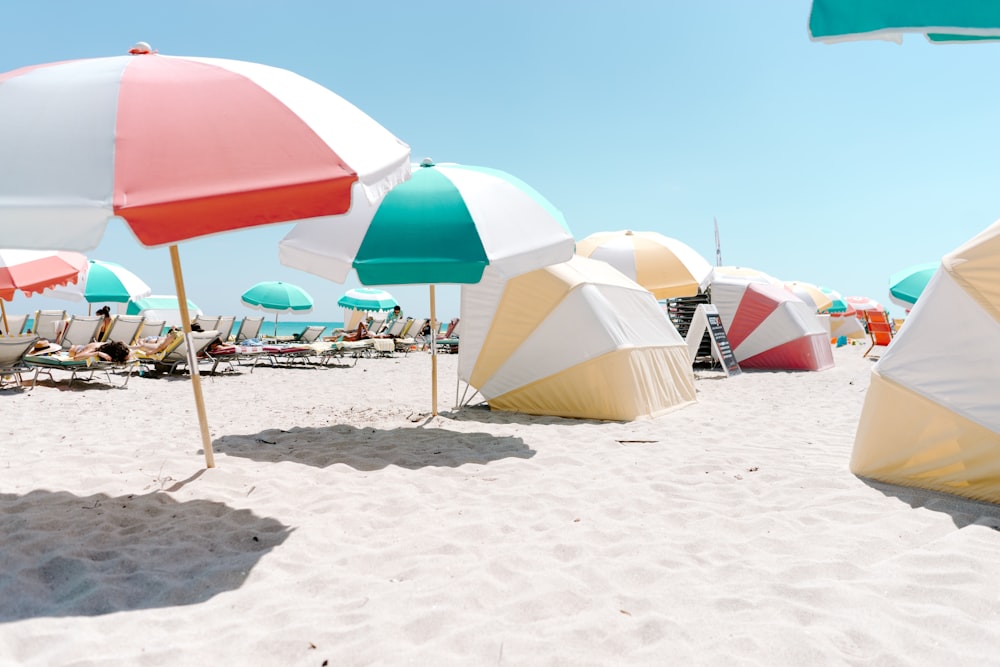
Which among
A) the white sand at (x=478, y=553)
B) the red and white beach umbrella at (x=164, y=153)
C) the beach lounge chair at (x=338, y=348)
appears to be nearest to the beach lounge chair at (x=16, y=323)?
the beach lounge chair at (x=338, y=348)

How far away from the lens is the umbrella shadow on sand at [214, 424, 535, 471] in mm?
4656

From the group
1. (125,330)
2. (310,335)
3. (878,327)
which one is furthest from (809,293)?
(125,330)

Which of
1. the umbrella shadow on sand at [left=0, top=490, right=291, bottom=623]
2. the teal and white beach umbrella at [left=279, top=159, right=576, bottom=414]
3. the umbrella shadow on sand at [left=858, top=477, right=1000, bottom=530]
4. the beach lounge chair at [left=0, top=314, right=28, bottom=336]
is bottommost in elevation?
the umbrella shadow on sand at [left=0, top=490, right=291, bottom=623]

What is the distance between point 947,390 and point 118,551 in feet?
15.2

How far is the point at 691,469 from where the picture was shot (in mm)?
4352

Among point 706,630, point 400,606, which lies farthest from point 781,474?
point 400,606

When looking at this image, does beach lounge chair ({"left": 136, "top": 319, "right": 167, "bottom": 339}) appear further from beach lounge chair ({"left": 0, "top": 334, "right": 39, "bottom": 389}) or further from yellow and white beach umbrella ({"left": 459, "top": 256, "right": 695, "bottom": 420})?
yellow and white beach umbrella ({"left": 459, "top": 256, "right": 695, "bottom": 420})

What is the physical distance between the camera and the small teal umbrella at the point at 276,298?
60.2 ft

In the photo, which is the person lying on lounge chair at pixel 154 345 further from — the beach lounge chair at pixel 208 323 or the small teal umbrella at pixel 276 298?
the small teal umbrella at pixel 276 298

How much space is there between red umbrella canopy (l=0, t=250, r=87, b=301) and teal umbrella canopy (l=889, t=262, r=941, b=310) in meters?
13.8

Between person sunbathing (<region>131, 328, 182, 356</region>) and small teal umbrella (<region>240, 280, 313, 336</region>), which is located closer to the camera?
person sunbathing (<region>131, 328, 182, 356</region>)

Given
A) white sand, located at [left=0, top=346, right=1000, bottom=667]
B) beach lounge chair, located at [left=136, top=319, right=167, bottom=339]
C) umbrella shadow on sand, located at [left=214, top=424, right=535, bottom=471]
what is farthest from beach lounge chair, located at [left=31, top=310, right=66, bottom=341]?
umbrella shadow on sand, located at [left=214, top=424, right=535, bottom=471]

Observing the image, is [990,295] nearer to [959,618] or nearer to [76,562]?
[959,618]

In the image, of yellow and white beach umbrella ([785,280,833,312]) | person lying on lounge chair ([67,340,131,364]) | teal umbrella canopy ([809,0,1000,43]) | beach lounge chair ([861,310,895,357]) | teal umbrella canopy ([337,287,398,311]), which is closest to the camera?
teal umbrella canopy ([809,0,1000,43])
